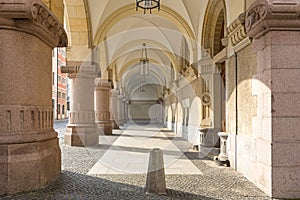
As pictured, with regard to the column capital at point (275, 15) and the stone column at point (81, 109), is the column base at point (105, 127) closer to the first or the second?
the stone column at point (81, 109)

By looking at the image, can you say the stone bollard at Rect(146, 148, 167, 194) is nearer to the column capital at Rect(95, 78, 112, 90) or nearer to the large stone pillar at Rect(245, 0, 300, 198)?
the large stone pillar at Rect(245, 0, 300, 198)

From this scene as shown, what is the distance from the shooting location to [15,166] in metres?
4.24

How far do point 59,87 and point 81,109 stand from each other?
30.4m

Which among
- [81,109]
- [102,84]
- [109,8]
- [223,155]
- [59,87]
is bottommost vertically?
[223,155]

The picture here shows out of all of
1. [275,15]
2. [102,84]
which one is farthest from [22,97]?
[102,84]

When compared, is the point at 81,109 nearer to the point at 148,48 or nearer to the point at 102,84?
the point at 102,84

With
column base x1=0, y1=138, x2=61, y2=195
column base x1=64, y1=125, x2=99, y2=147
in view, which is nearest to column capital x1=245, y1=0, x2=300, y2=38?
column base x1=0, y1=138, x2=61, y2=195

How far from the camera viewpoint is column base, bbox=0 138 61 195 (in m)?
4.18

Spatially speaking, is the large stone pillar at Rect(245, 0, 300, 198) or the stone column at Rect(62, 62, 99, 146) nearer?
the large stone pillar at Rect(245, 0, 300, 198)

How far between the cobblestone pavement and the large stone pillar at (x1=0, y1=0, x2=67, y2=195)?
0.91 feet

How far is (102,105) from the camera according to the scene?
14.4m

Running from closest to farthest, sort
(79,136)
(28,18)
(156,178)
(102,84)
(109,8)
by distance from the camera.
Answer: (28,18)
(156,178)
(79,136)
(109,8)
(102,84)

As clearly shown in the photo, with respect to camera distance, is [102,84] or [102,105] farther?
[102,105]

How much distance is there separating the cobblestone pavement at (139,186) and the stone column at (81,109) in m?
3.70
